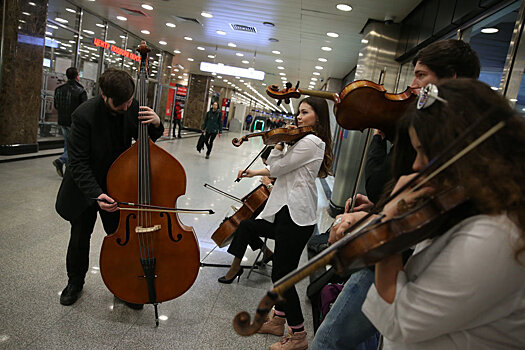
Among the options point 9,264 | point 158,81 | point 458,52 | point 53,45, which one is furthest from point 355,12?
point 158,81

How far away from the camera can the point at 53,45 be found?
26.2ft

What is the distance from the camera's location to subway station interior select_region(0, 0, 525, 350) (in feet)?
7.40

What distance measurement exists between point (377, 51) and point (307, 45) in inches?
121

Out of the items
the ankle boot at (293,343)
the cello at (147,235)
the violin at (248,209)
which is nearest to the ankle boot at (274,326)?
the ankle boot at (293,343)

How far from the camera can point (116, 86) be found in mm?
2156

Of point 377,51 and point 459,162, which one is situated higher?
point 377,51

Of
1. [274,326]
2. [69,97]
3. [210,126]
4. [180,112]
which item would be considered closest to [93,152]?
[274,326]

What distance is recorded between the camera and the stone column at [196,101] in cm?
1978

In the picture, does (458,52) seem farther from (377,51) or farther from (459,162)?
(377,51)

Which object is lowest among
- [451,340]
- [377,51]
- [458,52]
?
[451,340]

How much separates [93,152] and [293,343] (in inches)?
68.3

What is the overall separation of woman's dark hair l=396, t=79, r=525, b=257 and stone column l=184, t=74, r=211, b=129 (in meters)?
19.5

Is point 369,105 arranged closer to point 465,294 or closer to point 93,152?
point 465,294

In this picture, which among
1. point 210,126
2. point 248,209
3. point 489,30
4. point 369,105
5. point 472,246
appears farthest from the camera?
point 210,126
